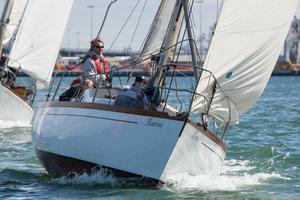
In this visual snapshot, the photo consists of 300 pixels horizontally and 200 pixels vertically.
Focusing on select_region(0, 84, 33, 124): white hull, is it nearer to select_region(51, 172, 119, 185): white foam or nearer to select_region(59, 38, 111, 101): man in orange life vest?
select_region(59, 38, 111, 101): man in orange life vest

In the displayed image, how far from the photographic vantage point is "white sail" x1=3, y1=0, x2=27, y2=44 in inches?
970

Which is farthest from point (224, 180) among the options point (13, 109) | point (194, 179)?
point (13, 109)

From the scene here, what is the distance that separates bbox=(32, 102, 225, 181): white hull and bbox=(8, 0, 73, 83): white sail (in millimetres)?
10274

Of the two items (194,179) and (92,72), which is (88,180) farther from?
(92,72)

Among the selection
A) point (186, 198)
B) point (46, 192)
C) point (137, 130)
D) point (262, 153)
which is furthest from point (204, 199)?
point (262, 153)

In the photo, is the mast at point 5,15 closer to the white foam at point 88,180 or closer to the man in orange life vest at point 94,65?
the man in orange life vest at point 94,65

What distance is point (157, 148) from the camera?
40.5 feet

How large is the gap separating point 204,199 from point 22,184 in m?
2.76

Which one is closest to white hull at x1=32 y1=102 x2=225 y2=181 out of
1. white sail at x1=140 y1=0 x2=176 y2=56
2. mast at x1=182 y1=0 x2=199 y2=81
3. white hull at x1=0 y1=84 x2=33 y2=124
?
mast at x1=182 y1=0 x2=199 y2=81

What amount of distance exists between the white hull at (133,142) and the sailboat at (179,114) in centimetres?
1

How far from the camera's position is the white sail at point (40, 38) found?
23578 mm

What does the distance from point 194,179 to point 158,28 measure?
13.3ft

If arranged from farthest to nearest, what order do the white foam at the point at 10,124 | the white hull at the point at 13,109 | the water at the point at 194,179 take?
the white foam at the point at 10,124, the white hull at the point at 13,109, the water at the point at 194,179

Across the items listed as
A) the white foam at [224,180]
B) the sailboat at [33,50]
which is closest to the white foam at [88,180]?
the white foam at [224,180]
